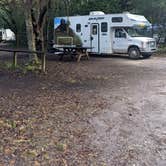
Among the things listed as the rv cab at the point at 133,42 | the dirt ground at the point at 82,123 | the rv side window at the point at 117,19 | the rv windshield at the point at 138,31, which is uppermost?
the rv side window at the point at 117,19

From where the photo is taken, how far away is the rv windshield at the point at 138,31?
21.1m

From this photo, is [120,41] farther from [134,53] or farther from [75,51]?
[75,51]

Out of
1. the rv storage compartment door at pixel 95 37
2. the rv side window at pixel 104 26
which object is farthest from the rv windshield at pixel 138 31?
the rv storage compartment door at pixel 95 37

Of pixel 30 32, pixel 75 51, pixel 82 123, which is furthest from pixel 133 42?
pixel 82 123

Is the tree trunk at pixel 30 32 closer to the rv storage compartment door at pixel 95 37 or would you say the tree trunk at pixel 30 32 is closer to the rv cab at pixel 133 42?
the rv cab at pixel 133 42

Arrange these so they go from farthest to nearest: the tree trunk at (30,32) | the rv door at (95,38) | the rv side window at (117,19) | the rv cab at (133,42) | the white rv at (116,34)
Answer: the rv door at (95,38) < the rv side window at (117,19) < the white rv at (116,34) < the rv cab at (133,42) < the tree trunk at (30,32)

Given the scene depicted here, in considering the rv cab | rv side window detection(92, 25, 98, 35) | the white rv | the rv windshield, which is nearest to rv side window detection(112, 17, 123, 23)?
the white rv

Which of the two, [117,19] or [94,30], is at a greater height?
[117,19]

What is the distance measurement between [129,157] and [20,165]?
57.6 inches

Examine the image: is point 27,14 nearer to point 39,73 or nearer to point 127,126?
point 39,73

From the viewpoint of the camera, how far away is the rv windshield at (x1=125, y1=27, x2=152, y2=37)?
69.4 ft

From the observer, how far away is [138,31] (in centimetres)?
2145

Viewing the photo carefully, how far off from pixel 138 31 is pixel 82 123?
1570cm

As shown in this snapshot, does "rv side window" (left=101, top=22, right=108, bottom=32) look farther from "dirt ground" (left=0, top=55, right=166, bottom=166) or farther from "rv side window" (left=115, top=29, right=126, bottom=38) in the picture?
"dirt ground" (left=0, top=55, right=166, bottom=166)
